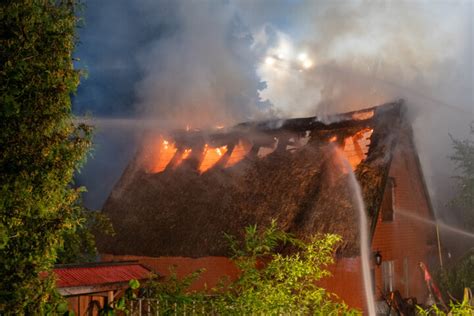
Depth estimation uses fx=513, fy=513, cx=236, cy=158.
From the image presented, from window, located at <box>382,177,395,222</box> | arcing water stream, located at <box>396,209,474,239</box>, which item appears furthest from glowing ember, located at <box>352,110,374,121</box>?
arcing water stream, located at <box>396,209,474,239</box>

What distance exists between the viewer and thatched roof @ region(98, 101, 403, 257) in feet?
47.5

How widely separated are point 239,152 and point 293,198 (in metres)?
4.45

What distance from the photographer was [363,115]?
56.6ft

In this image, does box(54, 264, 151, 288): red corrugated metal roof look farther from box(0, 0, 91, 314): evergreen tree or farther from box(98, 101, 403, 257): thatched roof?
box(0, 0, 91, 314): evergreen tree

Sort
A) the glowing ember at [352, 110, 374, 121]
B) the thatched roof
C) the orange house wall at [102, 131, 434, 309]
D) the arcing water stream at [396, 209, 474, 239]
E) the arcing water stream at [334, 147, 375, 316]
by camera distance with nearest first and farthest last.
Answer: the arcing water stream at [334, 147, 375, 316] → the thatched roof → the orange house wall at [102, 131, 434, 309] → the arcing water stream at [396, 209, 474, 239] → the glowing ember at [352, 110, 374, 121]

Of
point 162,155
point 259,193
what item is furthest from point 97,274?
point 162,155

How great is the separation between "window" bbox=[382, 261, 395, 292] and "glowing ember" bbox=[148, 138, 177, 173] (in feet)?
31.6

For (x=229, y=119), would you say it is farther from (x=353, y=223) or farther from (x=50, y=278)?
(x=50, y=278)

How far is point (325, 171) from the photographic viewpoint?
15578mm

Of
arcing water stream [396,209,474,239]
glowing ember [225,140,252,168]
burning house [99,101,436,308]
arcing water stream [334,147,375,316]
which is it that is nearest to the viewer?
arcing water stream [334,147,375,316]

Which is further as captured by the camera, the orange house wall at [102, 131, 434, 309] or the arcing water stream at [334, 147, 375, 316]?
the orange house wall at [102, 131, 434, 309]

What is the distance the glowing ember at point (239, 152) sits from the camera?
1897 cm

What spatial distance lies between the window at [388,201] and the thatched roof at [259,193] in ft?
3.97

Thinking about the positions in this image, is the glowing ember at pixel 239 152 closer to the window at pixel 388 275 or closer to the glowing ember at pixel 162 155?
the glowing ember at pixel 162 155
